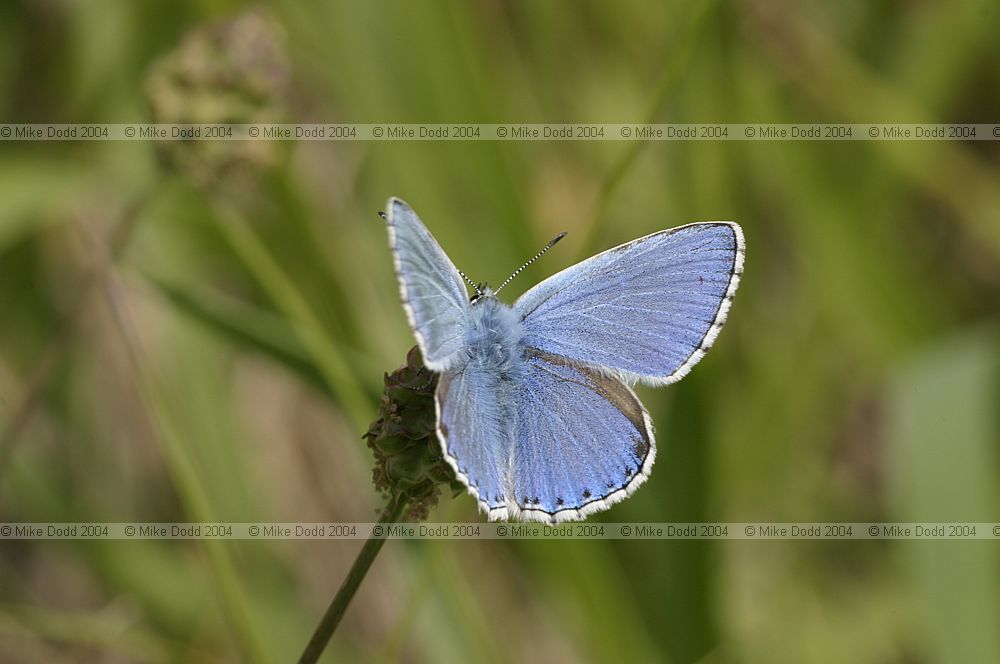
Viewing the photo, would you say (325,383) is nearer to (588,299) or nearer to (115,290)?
(115,290)

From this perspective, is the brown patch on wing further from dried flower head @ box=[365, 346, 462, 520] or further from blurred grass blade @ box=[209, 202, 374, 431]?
blurred grass blade @ box=[209, 202, 374, 431]

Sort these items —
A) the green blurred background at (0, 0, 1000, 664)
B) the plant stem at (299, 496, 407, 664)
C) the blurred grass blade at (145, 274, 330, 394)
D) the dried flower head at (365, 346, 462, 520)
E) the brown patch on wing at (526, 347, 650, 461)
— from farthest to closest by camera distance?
1. the green blurred background at (0, 0, 1000, 664)
2. the blurred grass blade at (145, 274, 330, 394)
3. the brown patch on wing at (526, 347, 650, 461)
4. the dried flower head at (365, 346, 462, 520)
5. the plant stem at (299, 496, 407, 664)

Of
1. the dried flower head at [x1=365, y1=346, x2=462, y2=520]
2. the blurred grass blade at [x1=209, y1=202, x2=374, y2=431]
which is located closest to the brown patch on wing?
the dried flower head at [x1=365, y1=346, x2=462, y2=520]

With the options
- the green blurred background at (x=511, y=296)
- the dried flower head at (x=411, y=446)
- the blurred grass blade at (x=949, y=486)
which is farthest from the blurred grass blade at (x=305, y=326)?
the blurred grass blade at (x=949, y=486)

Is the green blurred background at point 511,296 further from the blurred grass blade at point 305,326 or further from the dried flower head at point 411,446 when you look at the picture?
the dried flower head at point 411,446
